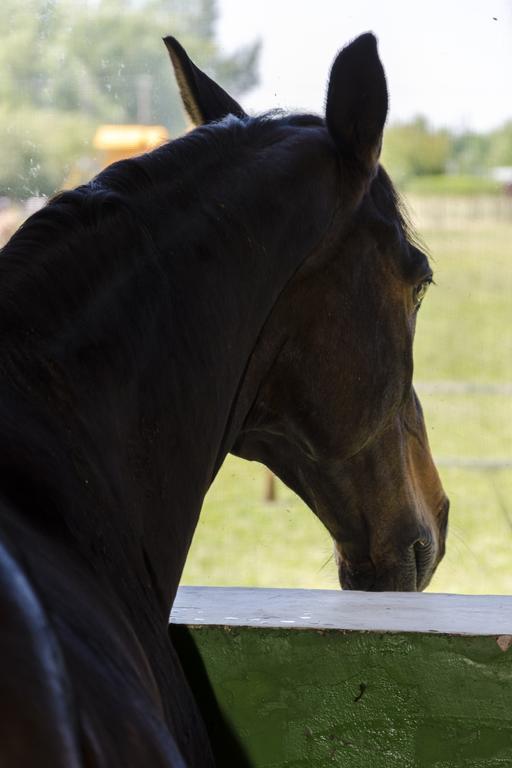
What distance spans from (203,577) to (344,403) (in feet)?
13.5

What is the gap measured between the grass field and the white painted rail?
12.2 ft

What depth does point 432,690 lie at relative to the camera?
1.23 metres

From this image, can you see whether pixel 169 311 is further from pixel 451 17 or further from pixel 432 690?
pixel 451 17

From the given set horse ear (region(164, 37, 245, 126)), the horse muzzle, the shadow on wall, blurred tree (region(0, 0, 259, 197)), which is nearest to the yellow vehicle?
blurred tree (region(0, 0, 259, 197))

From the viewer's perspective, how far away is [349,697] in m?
1.25

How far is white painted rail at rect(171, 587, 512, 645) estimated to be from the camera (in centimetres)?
124

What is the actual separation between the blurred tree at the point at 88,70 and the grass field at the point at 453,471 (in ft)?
5.37

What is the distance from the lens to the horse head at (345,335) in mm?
1280

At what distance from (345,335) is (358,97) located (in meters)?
0.30

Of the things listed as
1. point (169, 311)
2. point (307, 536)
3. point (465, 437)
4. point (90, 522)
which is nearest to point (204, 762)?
point (90, 522)

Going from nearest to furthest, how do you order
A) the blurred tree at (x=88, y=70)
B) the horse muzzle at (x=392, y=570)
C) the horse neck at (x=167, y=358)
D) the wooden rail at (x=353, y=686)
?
the horse neck at (x=167, y=358), the wooden rail at (x=353, y=686), the horse muzzle at (x=392, y=570), the blurred tree at (x=88, y=70)

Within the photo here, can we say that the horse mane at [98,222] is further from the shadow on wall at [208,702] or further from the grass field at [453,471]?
the grass field at [453,471]

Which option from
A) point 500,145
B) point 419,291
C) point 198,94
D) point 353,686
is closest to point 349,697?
point 353,686

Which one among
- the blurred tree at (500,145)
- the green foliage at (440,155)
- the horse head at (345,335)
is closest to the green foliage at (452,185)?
the green foliage at (440,155)
